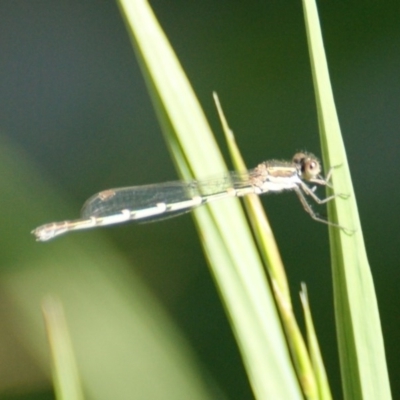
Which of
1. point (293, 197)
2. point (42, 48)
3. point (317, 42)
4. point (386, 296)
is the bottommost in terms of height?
point (317, 42)

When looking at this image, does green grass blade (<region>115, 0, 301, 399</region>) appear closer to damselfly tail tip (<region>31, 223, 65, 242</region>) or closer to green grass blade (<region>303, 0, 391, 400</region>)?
green grass blade (<region>303, 0, 391, 400</region>)

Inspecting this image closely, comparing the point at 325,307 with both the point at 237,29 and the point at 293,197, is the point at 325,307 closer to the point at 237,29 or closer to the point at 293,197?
the point at 293,197

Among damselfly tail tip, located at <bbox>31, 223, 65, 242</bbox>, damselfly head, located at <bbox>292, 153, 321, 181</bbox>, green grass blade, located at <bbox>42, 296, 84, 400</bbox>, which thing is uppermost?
damselfly head, located at <bbox>292, 153, 321, 181</bbox>

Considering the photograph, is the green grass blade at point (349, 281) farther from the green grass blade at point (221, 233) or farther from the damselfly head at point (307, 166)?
the damselfly head at point (307, 166)

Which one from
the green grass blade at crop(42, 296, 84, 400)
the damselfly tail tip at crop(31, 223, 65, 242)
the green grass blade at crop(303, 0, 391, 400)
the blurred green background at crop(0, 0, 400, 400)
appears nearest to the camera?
the green grass blade at crop(42, 296, 84, 400)

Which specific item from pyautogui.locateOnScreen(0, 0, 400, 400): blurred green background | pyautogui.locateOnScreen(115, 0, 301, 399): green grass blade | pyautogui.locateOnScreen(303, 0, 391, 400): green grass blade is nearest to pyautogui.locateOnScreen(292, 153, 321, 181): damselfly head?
pyautogui.locateOnScreen(0, 0, 400, 400): blurred green background

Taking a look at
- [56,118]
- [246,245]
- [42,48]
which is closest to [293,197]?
[56,118]
